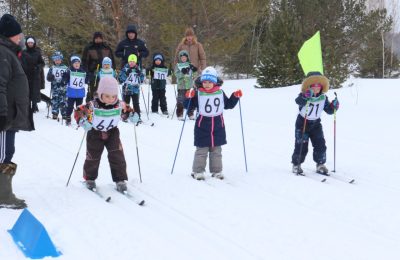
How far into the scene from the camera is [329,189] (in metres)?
6.05

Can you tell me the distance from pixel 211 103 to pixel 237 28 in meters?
18.2

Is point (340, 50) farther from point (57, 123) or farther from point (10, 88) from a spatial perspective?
point (10, 88)

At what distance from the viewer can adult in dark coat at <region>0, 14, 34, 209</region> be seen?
4480 mm

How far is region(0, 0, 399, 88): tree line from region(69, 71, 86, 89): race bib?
366 inches

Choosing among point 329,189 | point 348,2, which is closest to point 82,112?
point 329,189

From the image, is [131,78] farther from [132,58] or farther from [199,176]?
[199,176]

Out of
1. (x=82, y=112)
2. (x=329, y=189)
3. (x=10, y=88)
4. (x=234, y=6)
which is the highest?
(x=234, y=6)

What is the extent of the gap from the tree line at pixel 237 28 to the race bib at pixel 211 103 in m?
11.4

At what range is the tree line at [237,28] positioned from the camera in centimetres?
1909

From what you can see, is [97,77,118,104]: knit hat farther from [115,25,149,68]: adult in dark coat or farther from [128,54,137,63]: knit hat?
[115,25,149,68]: adult in dark coat

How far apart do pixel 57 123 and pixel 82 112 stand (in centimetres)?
602

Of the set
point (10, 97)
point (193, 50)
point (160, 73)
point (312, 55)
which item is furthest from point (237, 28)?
point (10, 97)

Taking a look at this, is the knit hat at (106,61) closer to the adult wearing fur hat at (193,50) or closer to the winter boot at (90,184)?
the adult wearing fur hat at (193,50)

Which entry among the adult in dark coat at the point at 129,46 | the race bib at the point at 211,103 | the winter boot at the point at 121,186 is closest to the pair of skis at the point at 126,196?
the winter boot at the point at 121,186
